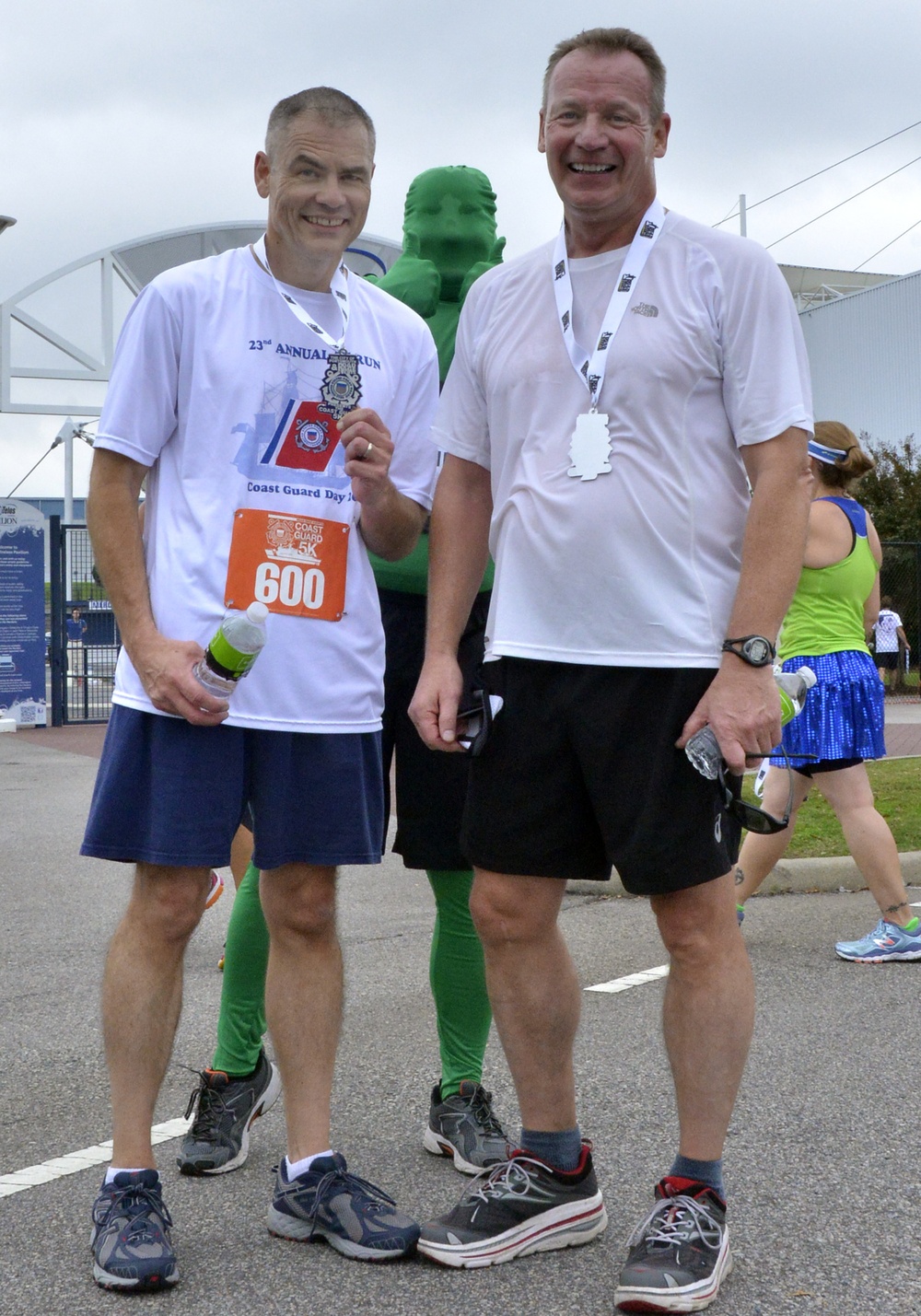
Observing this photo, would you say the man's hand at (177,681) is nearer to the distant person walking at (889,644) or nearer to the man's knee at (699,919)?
the man's knee at (699,919)

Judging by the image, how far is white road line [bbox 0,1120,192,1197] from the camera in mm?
3088

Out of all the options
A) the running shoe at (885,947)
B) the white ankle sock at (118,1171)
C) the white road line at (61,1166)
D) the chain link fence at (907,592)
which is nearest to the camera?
the white ankle sock at (118,1171)

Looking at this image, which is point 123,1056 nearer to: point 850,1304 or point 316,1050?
point 316,1050

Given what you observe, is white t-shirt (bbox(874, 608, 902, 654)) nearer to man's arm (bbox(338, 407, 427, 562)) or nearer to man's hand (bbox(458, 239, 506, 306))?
man's hand (bbox(458, 239, 506, 306))

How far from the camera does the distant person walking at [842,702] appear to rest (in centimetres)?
539

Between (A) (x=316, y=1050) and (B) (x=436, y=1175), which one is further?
(B) (x=436, y=1175)

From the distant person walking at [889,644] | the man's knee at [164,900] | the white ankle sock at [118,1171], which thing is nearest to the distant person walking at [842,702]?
the man's knee at [164,900]

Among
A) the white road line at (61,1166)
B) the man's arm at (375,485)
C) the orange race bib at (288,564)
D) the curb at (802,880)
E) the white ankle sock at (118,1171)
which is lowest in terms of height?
the curb at (802,880)

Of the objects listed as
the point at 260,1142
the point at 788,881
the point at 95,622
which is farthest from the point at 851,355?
the point at 260,1142

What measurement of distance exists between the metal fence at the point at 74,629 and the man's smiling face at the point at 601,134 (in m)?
16.8

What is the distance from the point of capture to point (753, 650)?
2520mm

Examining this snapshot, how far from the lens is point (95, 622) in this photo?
1931 centimetres

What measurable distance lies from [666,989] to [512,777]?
476 mm

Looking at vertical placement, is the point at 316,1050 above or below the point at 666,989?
below
